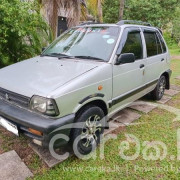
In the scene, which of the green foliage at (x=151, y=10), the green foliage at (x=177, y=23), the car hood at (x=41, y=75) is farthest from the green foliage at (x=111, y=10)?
the car hood at (x=41, y=75)

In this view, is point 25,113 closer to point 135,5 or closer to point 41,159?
point 41,159

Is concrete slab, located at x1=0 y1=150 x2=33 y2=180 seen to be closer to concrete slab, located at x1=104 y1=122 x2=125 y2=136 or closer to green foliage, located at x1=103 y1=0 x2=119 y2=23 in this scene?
concrete slab, located at x1=104 y1=122 x2=125 y2=136

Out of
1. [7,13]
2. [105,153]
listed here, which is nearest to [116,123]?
[105,153]

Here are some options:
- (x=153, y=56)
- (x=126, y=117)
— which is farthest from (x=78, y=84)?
(x=153, y=56)

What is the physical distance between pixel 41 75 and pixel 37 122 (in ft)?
2.30

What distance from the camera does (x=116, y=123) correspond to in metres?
3.52

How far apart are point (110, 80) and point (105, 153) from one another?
1056 millimetres

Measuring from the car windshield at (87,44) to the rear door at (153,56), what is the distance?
1040 millimetres

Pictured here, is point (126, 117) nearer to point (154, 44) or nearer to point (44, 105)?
point (154, 44)

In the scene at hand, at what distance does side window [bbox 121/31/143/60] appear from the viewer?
3.14 meters

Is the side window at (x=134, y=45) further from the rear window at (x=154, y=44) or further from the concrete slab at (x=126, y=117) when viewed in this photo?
the concrete slab at (x=126, y=117)

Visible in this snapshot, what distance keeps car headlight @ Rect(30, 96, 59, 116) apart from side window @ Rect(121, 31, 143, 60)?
1528 millimetres

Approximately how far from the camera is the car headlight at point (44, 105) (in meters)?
2.06

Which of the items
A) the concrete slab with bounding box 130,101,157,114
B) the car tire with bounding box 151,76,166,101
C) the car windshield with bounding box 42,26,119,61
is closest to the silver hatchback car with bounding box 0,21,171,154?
the car windshield with bounding box 42,26,119,61
